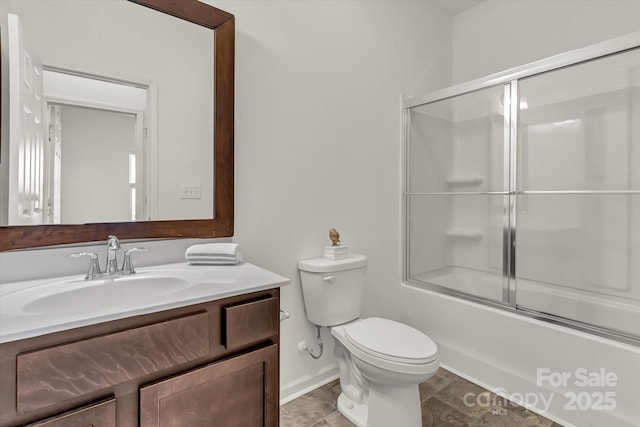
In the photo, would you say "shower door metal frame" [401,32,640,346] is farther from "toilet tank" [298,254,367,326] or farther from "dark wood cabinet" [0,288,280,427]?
"dark wood cabinet" [0,288,280,427]

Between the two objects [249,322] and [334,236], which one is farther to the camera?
[334,236]

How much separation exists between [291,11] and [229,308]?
1.56 metres

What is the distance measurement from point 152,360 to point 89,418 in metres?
0.17

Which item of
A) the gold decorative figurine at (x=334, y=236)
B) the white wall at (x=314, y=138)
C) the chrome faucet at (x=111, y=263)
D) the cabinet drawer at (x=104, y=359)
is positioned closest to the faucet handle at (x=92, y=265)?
the chrome faucet at (x=111, y=263)

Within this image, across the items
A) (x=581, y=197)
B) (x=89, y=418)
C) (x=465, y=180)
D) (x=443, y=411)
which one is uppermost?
(x=465, y=180)

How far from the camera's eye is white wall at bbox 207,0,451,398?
1624 mm

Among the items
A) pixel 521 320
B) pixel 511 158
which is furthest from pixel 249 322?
pixel 511 158

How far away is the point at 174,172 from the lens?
4.64 ft

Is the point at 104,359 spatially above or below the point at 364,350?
above

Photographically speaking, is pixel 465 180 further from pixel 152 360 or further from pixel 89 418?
pixel 89 418

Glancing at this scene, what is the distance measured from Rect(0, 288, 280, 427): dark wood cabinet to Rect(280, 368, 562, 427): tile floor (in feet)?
1.99

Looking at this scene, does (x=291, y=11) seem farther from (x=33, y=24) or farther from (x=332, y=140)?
(x=33, y=24)

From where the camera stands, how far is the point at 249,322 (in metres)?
1.05

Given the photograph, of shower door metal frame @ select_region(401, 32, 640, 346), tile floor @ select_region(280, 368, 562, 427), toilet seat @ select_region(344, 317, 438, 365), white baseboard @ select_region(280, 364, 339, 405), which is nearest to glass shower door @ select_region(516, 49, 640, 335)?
shower door metal frame @ select_region(401, 32, 640, 346)
